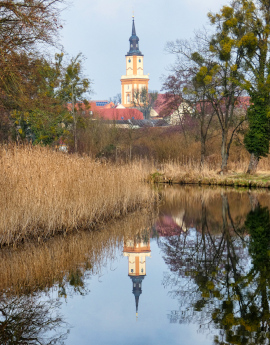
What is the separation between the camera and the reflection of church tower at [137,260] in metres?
7.29

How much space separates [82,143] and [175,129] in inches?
272

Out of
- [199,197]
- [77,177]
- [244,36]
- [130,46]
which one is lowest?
[199,197]

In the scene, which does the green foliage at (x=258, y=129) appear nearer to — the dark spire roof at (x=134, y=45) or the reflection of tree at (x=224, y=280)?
the reflection of tree at (x=224, y=280)

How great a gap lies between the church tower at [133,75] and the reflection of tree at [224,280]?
111557 millimetres

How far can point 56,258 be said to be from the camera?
8469 millimetres

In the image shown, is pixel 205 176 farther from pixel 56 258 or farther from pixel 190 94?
pixel 56 258

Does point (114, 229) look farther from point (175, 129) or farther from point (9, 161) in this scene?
point (175, 129)

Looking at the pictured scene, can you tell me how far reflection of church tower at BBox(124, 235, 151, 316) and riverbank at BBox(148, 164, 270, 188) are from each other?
584 inches

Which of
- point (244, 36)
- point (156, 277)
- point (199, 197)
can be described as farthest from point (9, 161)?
point (244, 36)

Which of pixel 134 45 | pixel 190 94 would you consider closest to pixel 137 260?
pixel 190 94

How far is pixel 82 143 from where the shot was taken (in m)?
36.1

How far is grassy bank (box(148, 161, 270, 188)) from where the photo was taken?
24.8 metres

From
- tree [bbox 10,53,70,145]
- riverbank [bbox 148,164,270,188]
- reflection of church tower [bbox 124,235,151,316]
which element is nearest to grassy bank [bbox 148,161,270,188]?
riverbank [bbox 148,164,270,188]

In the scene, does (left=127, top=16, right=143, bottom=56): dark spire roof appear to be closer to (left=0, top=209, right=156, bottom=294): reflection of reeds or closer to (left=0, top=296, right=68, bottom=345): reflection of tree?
(left=0, top=209, right=156, bottom=294): reflection of reeds
